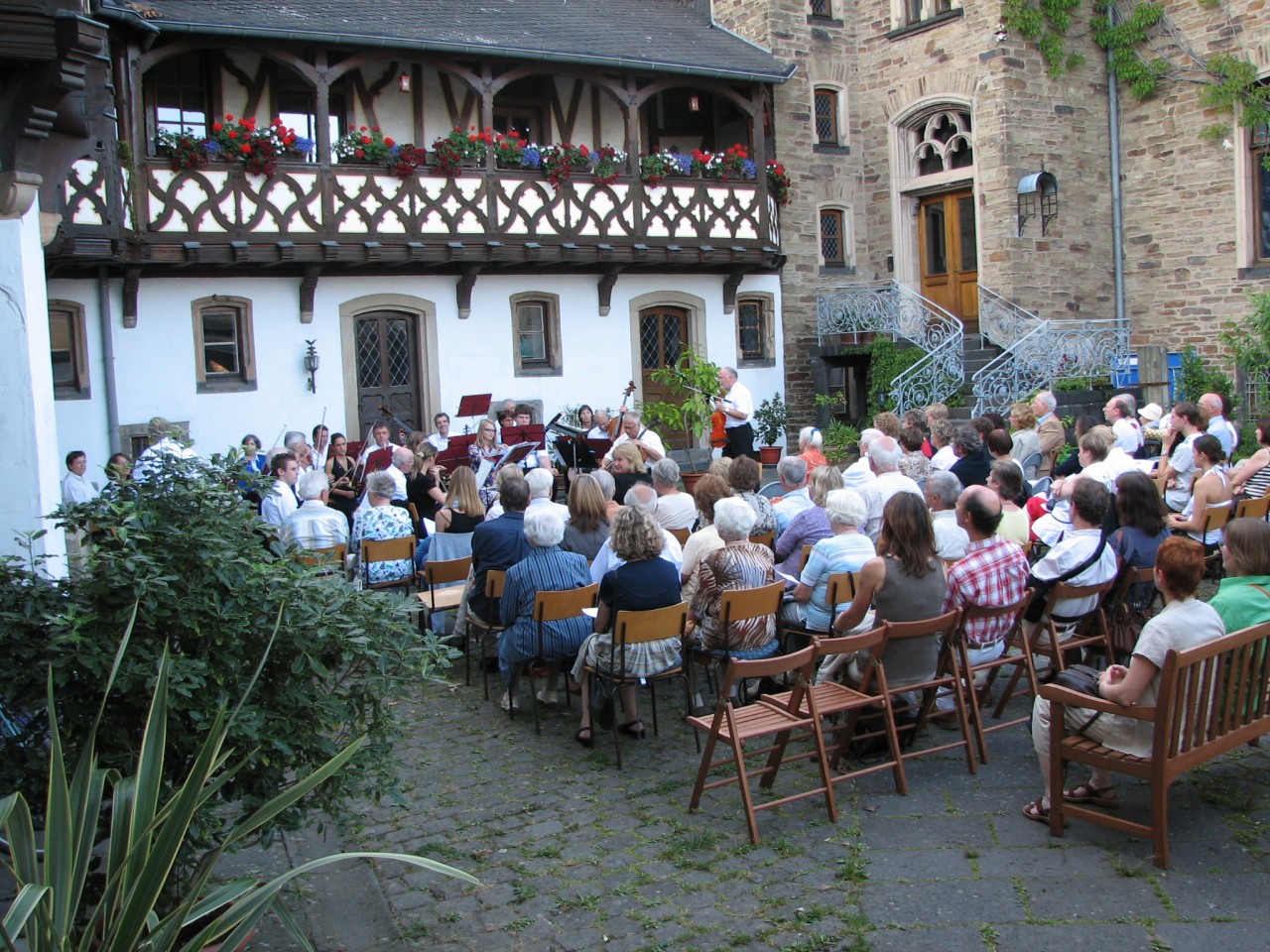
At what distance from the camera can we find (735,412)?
43.4ft

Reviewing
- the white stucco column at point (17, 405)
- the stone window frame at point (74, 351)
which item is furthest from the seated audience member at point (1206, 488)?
the stone window frame at point (74, 351)

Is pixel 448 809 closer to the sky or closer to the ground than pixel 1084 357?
closer to the ground

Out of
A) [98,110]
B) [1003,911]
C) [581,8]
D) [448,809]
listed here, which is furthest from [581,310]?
[1003,911]

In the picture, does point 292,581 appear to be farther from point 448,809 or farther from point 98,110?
point 98,110

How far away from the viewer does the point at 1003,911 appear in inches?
164

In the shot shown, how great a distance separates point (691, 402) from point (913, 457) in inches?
283

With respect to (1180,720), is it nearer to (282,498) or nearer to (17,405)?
(17,405)

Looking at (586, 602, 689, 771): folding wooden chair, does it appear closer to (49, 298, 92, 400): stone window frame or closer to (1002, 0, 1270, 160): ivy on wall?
(49, 298, 92, 400): stone window frame

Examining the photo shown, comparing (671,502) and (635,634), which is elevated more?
(671,502)

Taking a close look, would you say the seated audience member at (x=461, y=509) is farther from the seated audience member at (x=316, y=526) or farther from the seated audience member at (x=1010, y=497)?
the seated audience member at (x=1010, y=497)

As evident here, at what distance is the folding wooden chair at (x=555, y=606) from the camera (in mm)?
6355

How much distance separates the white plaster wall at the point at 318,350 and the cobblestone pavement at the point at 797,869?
10387 millimetres

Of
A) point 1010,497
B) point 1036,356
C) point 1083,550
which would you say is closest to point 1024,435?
point 1010,497

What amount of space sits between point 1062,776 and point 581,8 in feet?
56.3
